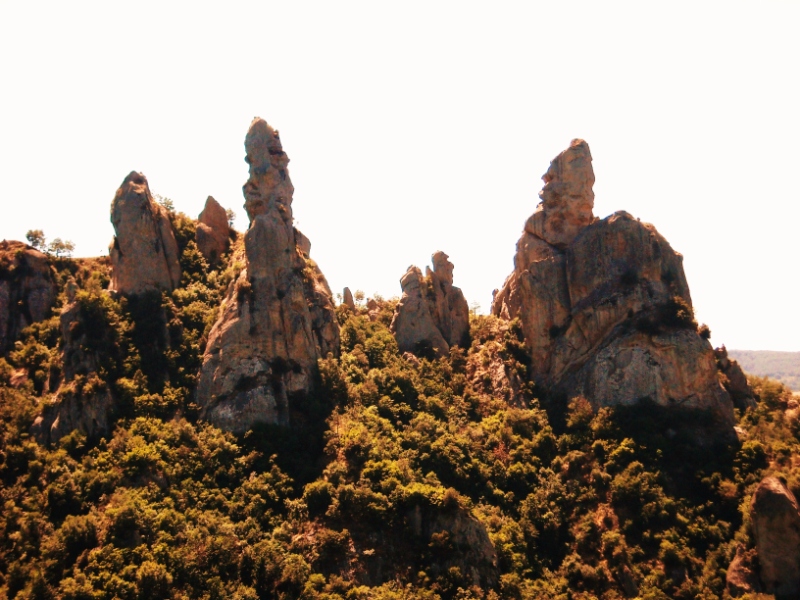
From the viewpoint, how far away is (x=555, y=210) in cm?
7106

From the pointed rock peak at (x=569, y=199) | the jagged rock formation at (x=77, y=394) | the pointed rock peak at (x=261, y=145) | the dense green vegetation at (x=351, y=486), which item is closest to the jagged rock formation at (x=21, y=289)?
the dense green vegetation at (x=351, y=486)

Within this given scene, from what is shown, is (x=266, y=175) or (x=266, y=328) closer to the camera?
(x=266, y=328)

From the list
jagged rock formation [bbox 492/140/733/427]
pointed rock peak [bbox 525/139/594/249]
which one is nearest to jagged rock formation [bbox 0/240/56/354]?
jagged rock formation [bbox 492/140/733/427]

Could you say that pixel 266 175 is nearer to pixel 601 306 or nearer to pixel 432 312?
pixel 432 312

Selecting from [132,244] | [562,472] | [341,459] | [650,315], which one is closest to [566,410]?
[562,472]

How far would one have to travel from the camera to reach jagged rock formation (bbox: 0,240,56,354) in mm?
63312

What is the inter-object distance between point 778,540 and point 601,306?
2453 cm

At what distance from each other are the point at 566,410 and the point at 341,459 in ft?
70.6

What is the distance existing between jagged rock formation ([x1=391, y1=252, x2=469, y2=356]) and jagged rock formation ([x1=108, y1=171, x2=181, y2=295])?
22.4 meters

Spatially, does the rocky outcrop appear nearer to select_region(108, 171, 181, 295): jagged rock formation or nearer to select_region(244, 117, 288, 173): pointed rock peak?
select_region(244, 117, 288, 173): pointed rock peak

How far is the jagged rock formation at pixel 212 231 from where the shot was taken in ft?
→ 237

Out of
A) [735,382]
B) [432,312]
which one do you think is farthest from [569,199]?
[735,382]

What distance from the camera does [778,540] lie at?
46.8 metres

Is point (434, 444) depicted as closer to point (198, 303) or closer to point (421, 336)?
point (421, 336)
